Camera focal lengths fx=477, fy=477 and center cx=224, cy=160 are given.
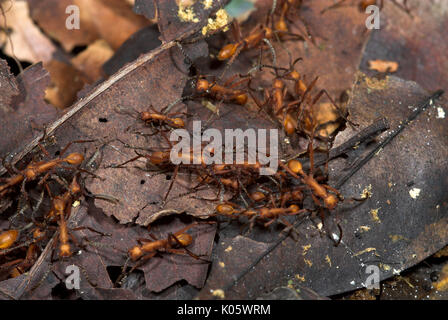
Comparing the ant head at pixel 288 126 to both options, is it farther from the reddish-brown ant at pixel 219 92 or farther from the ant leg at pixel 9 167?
the ant leg at pixel 9 167

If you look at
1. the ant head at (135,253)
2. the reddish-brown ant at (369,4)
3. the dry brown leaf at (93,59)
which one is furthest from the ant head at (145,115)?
the reddish-brown ant at (369,4)

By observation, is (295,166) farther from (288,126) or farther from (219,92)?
(219,92)

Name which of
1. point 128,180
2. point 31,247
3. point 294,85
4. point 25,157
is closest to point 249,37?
point 294,85

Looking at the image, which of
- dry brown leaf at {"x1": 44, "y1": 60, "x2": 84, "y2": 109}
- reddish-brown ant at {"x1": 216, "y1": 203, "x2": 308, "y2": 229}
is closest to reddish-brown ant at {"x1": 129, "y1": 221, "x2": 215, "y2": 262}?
reddish-brown ant at {"x1": 216, "y1": 203, "x2": 308, "y2": 229}

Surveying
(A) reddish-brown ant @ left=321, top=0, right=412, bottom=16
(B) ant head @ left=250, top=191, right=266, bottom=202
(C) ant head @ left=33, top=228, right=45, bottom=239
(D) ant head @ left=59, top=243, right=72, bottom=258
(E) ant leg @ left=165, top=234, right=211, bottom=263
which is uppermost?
(A) reddish-brown ant @ left=321, top=0, right=412, bottom=16

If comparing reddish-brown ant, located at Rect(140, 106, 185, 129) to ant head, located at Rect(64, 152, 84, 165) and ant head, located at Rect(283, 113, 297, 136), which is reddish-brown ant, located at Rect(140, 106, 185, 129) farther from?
ant head, located at Rect(283, 113, 297, 136)

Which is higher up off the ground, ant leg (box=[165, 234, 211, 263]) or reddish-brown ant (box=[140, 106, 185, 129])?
reddish-brown ant (box=[140, 106, 185, 129])

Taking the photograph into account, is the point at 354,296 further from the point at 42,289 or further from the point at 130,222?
the point at 42,289

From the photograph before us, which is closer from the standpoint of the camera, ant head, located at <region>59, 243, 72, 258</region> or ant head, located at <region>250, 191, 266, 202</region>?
ant head, located at <region>59, 243, 72, 258</region>

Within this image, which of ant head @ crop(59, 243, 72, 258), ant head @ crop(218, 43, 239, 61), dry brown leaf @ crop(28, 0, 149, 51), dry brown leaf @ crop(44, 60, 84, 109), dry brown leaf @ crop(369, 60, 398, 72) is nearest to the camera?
ant head @ crop(59, 243, 72, 258)
